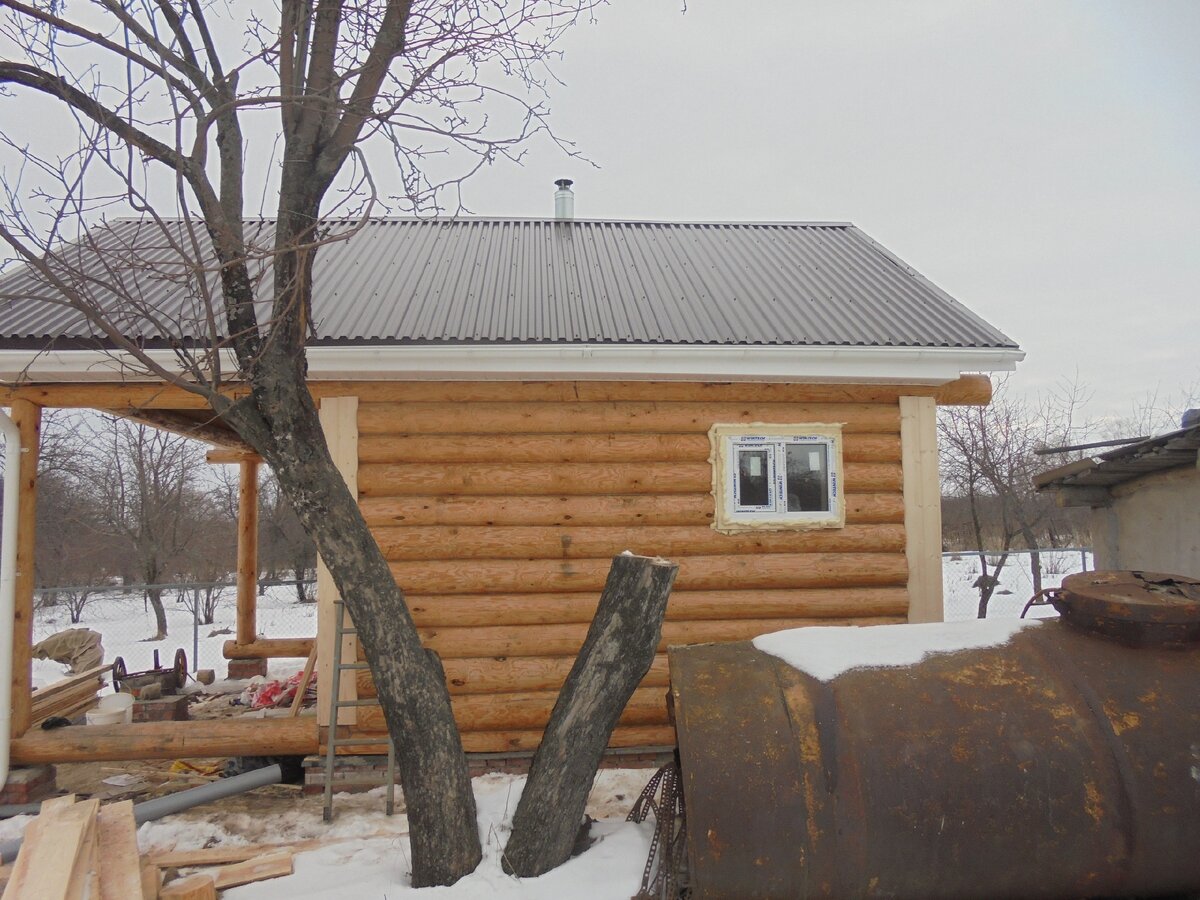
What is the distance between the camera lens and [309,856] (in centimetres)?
451

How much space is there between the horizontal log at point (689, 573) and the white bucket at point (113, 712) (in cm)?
315

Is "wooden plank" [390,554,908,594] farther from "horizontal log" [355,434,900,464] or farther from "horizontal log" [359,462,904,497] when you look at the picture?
"horizontal log" [355,434,900,464]

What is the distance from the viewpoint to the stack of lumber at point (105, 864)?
3641 mm

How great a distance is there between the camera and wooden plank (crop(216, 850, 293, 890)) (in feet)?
13.7

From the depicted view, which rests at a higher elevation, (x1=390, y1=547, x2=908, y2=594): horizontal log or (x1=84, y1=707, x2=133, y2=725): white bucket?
(x1=390, y1=547, x2=908, y2=594): horizontal log

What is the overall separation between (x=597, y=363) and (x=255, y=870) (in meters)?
3.73

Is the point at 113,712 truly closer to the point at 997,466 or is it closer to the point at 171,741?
the point at 171,741

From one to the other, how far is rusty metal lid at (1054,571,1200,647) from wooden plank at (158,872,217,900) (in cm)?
446

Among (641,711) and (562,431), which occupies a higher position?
(562,431)

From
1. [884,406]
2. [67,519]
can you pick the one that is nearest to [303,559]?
[67,519]

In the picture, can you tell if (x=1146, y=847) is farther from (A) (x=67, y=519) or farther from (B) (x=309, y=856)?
(A) (x=67, y=519)

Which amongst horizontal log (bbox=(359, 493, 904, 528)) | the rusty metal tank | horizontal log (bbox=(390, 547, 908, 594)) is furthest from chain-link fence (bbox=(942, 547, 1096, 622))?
the rusty metal tank

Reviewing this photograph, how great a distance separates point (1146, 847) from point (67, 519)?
24.2m

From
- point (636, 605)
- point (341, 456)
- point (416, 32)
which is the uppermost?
point (416, 32)
